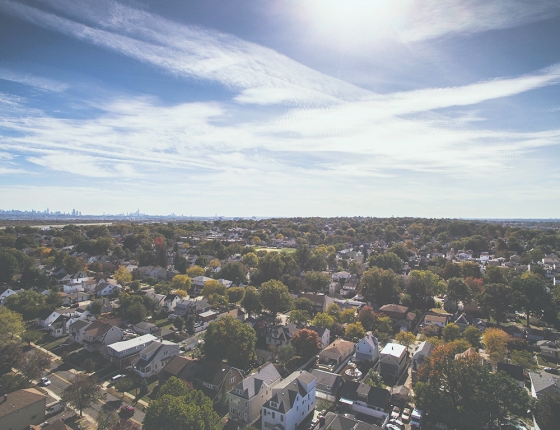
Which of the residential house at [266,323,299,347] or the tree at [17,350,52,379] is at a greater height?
the tree at [17,350,52,379]

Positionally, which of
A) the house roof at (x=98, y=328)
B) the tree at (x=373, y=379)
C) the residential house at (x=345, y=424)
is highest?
the house roof at (x=98, y=328)

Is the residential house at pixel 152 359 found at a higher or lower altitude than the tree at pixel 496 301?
lower

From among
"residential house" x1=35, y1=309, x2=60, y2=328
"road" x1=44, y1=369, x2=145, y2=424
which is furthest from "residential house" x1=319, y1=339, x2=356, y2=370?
"residential house" x1=35, y1=309, x2=60, y2=328

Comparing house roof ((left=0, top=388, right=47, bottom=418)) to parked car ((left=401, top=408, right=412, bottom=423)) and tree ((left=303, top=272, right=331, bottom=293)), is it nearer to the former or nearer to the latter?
parked car ((left=401, top=408, right=412, bottom=423))

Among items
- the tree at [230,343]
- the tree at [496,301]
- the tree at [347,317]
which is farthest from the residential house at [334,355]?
the tree at [496,301]

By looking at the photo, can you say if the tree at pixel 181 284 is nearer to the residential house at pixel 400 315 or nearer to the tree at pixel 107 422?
the residential house at pixel 400 315

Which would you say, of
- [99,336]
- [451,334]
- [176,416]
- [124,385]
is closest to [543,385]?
[451,334]

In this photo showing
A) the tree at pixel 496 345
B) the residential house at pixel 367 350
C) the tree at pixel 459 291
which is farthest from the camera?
the tree at pixel 459 291
